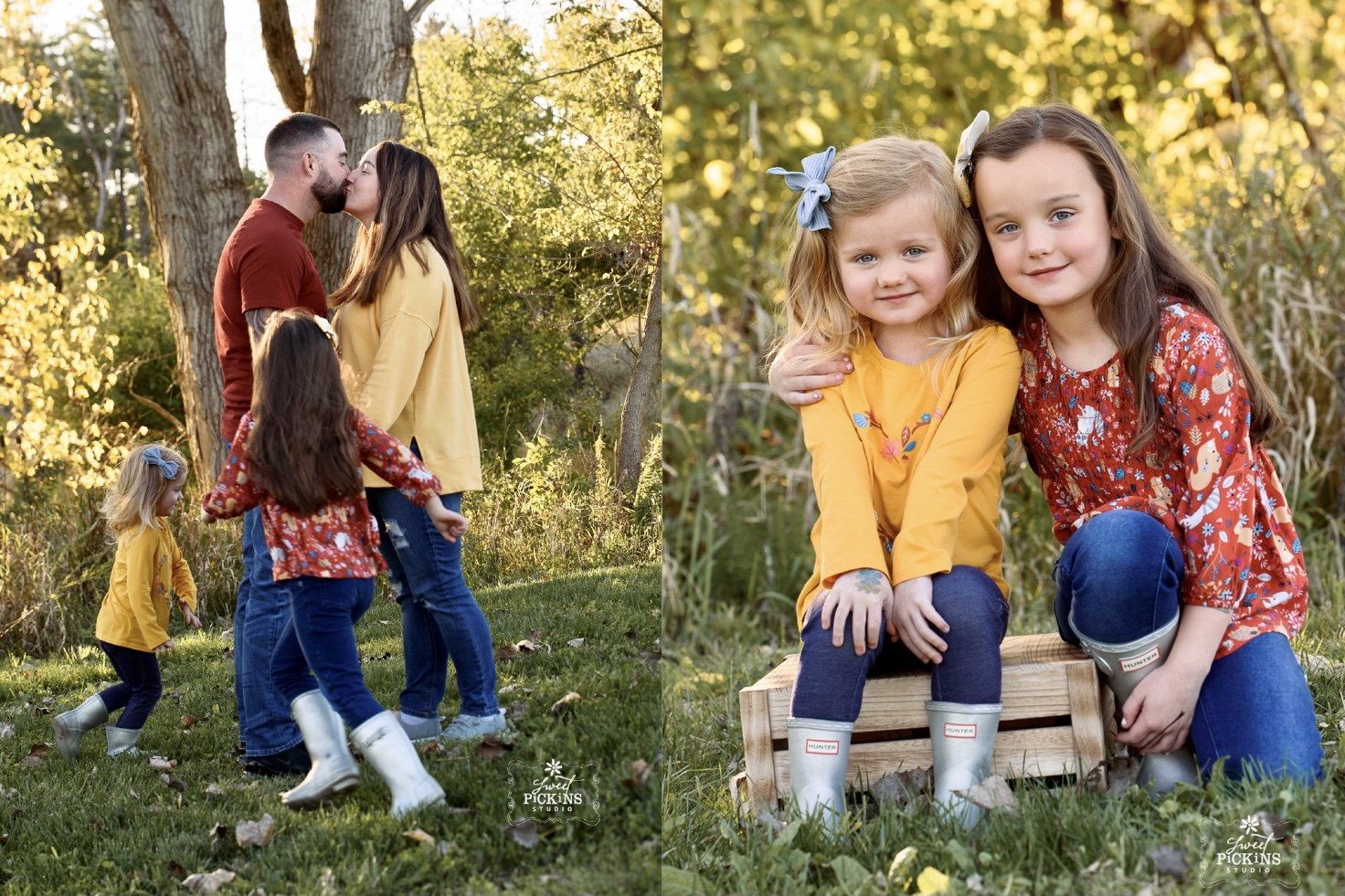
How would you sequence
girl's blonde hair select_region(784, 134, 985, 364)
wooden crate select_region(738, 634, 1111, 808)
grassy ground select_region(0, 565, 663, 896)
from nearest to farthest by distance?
1. grassy ground select_region(0, 565, 663, 896)
2. wooden crate select_region(738, 634, 1111, 808)
3. girl's blonde hair select_region(784, 134, 985, 364)

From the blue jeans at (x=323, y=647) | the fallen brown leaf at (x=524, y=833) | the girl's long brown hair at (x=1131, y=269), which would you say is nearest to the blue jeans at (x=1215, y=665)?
the girl's long brown hair at (x=1131, y=269)

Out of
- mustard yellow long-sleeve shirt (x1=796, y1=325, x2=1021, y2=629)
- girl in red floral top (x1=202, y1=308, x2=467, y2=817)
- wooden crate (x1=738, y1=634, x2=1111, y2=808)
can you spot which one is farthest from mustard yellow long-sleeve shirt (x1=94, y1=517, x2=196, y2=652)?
mustard yellow long-sleeve shirt (x1=796, y1=325, x2=1021, y2=629)

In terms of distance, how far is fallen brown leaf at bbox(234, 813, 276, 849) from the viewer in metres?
2.28

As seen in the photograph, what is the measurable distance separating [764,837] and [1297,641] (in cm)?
199

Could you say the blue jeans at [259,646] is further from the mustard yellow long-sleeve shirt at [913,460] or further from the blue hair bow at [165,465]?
the mustard yellow long-sleeve shirt at [913,460]

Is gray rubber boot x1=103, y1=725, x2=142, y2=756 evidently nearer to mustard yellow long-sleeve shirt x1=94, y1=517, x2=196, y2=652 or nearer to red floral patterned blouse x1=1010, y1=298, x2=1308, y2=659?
mustard yellow long-sleeve shirt x1=94, y1=517, x2=196, y2=652

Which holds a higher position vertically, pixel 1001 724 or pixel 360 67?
pixel 360 67

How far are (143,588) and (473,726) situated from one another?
34.9 inches

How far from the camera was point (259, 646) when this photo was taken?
8.56 feet

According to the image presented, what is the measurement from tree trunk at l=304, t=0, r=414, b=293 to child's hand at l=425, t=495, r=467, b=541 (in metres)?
0.77

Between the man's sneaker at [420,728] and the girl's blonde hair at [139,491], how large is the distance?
778mm

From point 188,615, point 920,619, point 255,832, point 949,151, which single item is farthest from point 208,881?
point 949,151

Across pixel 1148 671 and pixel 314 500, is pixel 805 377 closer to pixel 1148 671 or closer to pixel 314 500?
pixel 1148 671

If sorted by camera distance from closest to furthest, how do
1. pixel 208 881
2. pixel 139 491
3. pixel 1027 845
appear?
pixel 1027 845
pixel 208 881
pixel 139 491
